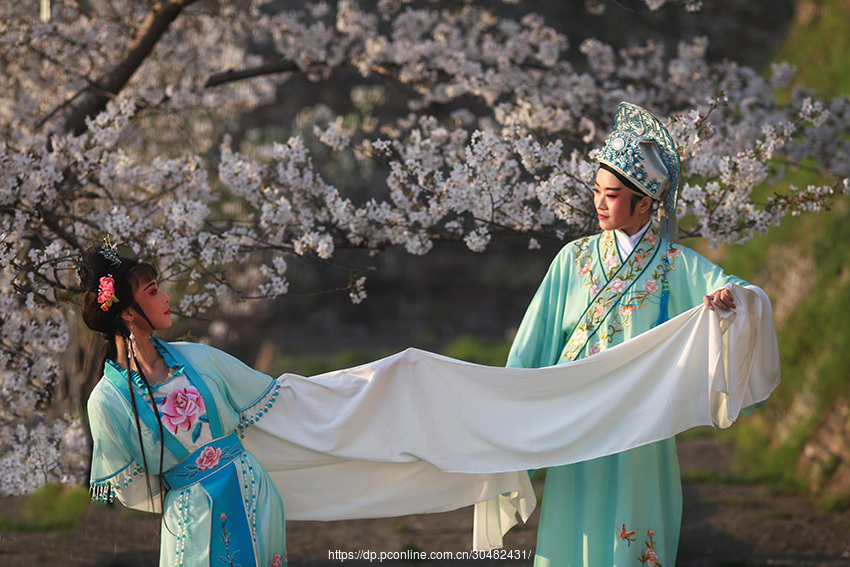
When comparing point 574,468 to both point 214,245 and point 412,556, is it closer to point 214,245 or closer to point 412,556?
point 214,245

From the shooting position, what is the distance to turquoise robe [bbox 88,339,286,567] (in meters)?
2.15

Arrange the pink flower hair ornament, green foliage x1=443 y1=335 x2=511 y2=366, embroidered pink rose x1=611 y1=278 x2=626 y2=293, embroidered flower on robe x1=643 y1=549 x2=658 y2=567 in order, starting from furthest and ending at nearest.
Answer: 1. green foliage x1=443 y1=335 x2=511 y2=366
2. embroidered pink rose x1=611 y1=278 x2=626 y2=293
3. embroidered flower on robe x1=643 y1=549 x2=658 y2=567
4. the pink flower hair ornament

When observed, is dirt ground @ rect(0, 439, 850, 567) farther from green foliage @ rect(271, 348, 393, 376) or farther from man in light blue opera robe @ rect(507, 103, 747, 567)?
green foliage @ rect(271, 348, 393, 376)

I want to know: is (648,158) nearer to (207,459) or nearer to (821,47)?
(207,459)

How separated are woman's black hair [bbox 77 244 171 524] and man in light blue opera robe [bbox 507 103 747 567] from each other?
1.08m

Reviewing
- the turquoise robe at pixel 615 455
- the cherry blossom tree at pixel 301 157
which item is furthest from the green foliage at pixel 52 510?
the turquoise robe at pixel 615 455

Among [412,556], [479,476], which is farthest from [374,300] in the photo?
[479,476]

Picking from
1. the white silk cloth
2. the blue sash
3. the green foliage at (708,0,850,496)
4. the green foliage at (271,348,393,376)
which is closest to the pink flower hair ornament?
the blue sash

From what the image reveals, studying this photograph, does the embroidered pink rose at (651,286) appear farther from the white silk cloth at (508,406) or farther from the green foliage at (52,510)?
the green foliage at (52,510)

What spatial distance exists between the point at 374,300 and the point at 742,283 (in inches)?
272

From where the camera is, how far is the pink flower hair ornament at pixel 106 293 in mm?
2150

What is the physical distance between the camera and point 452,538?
173 inches

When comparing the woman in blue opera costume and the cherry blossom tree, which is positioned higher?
the cherry blossom tree

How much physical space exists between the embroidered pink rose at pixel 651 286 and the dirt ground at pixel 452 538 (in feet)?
6.30
